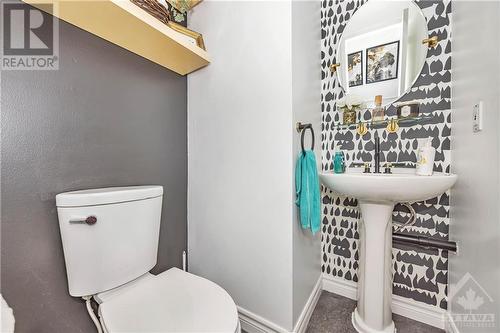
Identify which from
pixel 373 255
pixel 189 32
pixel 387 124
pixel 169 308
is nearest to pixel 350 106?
pixel 387 124

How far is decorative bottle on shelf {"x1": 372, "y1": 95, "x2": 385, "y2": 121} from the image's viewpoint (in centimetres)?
121

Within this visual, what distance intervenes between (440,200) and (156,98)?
1603mm

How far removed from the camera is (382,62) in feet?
4.02

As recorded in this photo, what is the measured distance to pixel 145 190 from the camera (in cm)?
92

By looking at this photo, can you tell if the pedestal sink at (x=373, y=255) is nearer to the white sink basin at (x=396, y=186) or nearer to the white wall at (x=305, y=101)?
the white sink basin at (x=396, y=186)

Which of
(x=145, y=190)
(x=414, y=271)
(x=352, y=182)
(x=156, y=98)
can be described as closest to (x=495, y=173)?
(x=352, y=182)

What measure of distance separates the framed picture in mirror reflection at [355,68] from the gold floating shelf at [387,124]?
0.25 m

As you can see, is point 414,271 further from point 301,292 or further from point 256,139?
point 256,139

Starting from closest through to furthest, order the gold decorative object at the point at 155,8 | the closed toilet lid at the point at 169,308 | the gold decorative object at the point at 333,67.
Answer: the closed toilet lid at the point at 169,308 < the gold decorative object at the point at 155,8 < the gold decorative object at the point at 333,67

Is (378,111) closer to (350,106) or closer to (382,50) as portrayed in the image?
(350,106)

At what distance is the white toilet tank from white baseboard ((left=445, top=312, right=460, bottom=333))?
1433 millimetres

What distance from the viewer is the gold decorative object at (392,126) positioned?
3.84 ft

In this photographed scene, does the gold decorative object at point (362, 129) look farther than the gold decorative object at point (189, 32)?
Yes

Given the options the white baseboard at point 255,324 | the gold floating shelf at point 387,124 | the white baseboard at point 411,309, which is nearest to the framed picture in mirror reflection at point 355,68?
the gold floating shelf at point 387,124
